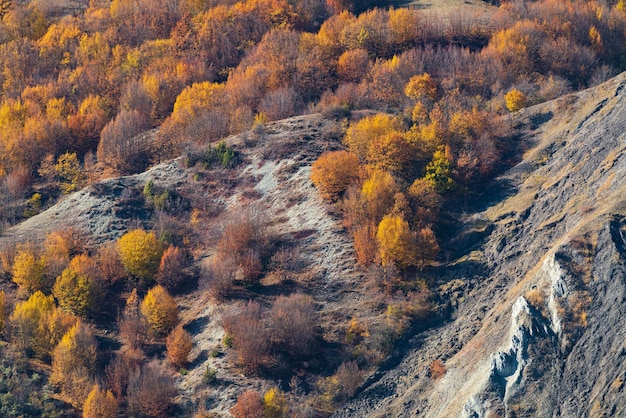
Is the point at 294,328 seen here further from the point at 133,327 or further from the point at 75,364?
the point at 75,364

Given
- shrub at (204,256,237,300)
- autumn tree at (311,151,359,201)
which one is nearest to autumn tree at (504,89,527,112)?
autumn tree at (311,151,359,201)

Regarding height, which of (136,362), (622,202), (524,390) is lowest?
(136,362)

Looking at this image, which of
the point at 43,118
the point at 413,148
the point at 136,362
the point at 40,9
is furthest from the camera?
the point at 40,9

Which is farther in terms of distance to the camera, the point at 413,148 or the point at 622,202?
the point at 413,148

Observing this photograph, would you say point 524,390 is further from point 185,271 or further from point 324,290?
point 185,271

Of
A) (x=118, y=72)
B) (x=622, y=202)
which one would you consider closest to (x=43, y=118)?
(x=118, y=72)

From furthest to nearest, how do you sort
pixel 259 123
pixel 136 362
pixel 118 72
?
pixel 118 72 → pixel 259 123 → pixel 136 362

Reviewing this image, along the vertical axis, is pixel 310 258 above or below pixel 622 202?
below

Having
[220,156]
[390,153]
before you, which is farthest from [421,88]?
[220,156]
